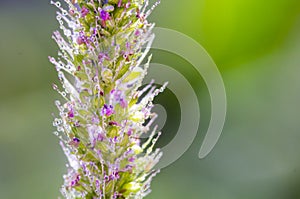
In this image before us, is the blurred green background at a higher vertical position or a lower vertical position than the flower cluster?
higher

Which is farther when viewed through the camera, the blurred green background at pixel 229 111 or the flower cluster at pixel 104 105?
the blurred green background at pixel 229 111

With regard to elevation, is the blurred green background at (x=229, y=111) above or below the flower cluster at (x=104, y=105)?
above

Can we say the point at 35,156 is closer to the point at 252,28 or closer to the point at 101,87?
the point at 252,28

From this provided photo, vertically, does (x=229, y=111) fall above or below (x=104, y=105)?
above

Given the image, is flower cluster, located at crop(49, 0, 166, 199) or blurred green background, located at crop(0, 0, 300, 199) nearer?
flower cluster, located at crop(49, 0, 166, 199)

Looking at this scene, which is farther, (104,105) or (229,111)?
(229,111)
